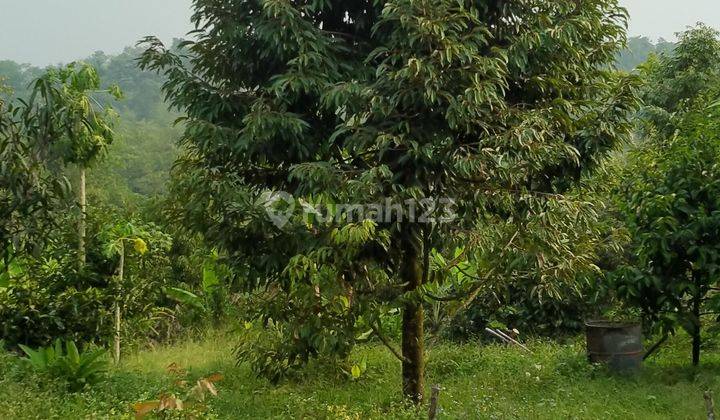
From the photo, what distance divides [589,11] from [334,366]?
438cm

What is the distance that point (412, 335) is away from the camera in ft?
21.1

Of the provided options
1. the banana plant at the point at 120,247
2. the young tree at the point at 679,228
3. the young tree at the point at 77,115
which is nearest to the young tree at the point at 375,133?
the young tree at the point at 77,115

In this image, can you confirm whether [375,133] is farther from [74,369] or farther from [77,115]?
[74,369]

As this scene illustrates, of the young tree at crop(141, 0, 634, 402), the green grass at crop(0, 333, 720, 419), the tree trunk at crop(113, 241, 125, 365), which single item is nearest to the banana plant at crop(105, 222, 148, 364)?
the tree trunk at crop(113, 241, 125, 365)

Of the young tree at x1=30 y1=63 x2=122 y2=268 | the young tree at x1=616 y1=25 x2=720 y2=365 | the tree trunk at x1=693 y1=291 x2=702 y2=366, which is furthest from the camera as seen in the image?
the tree trunk at x1=693 y1=291 x2=702 y2=366

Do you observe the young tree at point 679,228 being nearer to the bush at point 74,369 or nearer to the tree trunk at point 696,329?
the tree trunk at point 696,329

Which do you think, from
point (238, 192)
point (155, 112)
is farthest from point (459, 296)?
point (155, 112)

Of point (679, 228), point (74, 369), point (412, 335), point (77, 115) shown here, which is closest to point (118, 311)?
point (74, 369)

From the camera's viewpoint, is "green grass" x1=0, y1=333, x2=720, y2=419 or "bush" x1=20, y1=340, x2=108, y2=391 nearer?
"green grass" x1=0, y1=333, x2=720, y2=419

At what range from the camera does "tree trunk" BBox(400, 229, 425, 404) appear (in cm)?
634

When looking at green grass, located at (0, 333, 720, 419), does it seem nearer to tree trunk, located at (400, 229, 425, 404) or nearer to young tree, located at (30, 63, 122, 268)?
tree trunk, located at (400, 229, 425, 404)

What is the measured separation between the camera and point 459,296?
21.3ft

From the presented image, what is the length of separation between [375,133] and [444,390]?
3180 mm

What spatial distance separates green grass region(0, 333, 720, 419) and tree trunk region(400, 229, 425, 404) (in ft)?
0.65
